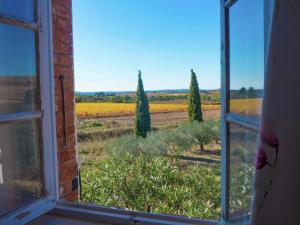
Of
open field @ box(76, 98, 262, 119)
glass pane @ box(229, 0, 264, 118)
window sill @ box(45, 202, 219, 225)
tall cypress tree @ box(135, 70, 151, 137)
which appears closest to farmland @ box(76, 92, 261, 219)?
window sill @ box(45, 202, 219, 225)

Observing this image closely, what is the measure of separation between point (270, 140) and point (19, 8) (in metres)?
1.20

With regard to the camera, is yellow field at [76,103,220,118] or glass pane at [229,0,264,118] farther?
yellow field at [76,103,220,118]

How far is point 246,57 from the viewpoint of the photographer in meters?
0.90

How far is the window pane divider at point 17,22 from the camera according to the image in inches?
46.3

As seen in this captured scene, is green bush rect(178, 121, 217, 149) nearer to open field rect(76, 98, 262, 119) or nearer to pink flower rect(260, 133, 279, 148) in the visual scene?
open field rect(76, 98, 262, 119)

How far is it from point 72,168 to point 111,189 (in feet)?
10.2

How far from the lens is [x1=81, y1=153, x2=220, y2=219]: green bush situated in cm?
430

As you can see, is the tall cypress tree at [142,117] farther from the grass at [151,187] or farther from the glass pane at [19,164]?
the glass pane at [19,164]

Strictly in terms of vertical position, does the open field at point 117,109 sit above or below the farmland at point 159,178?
above

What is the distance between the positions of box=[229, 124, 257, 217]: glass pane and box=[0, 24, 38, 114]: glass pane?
886 mm

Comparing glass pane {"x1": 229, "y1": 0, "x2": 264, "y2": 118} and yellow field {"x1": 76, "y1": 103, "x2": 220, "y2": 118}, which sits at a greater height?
glass pane {"x1": 229, "y1": 0, "x2": 264, "y2": 118}

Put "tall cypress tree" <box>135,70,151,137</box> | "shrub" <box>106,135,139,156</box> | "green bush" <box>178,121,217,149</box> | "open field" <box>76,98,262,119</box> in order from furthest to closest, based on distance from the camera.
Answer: "open field" <box>76,98,262,119</box>
"tall cypress tree" <box>135,70,151,137</box>
"green bush" <box>178,121,217,149</box>
"shrub" <box>106,135,139,156</box>

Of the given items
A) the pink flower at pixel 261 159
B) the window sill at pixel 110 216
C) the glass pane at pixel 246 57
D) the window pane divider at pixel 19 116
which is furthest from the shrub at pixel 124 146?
the pink flower at pixel 261 159

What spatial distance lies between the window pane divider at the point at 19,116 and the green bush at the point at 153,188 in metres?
3.08
